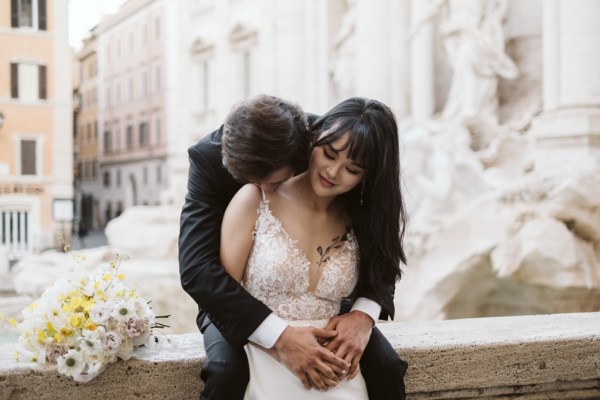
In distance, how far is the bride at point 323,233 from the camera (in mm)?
1326

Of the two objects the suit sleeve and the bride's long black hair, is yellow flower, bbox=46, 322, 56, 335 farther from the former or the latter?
the bride's long black hair

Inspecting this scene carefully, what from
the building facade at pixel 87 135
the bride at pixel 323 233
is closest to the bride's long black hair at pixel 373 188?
the bride at pixel 323 233

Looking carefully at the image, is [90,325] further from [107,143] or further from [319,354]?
[107,143]

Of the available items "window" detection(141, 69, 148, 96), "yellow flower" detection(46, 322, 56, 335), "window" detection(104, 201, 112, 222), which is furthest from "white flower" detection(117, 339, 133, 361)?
"window" detection(141, 69, 148, 96)

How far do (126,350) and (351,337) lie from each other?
1.35 ft

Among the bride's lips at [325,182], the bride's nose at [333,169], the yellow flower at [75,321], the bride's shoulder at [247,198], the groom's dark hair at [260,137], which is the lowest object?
the yellow flower at [75,321]

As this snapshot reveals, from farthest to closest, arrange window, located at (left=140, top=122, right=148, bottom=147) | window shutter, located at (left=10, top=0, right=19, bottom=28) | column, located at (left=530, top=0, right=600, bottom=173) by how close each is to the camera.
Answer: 1. window, located at (left=140, top=122, right=148, bottom=147)
2. window shutter, located at (left=10, top=0, right=19, bottom=28)
3. column, located at (left=530, top=0, right=600, bottom=173)

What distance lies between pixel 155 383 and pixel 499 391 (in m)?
0.74

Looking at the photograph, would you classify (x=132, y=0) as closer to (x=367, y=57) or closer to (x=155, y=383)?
(x=367, y=57)

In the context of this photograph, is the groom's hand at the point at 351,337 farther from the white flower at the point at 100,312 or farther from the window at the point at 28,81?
the window at the point at 28,81

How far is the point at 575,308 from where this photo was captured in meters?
4.75

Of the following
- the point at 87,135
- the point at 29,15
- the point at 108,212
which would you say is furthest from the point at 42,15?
the point at 108,212

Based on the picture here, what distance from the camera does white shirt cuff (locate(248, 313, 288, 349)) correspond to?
4.34 feet

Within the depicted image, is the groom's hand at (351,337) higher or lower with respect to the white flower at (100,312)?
lower
